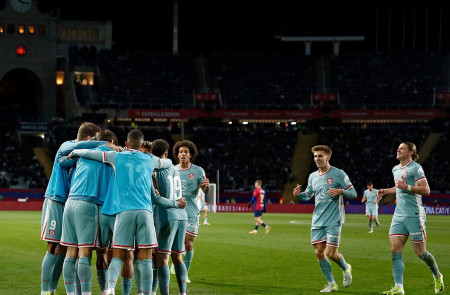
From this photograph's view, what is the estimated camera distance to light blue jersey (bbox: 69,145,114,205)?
35.7 feet

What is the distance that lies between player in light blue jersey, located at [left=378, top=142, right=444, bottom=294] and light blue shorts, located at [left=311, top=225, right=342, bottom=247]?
97 centimetres

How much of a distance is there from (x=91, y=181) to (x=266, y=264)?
28.4 feet

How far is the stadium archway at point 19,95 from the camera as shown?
7488 centimetres

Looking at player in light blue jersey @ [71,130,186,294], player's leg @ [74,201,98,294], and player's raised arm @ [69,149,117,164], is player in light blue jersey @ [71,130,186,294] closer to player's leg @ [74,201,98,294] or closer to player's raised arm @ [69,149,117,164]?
player's raised arm @ [69,149,117,164]

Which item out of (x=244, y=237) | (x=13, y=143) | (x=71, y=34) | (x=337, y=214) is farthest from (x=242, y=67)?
(x=337, y=214)

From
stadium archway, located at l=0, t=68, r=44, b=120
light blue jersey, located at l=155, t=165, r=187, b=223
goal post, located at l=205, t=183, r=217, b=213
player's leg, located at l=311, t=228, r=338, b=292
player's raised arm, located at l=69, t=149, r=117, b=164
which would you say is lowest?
goal post, located at l=205, t=183, r=217, b=213

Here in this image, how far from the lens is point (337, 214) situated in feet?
47.0

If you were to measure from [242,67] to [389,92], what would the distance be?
576 inches

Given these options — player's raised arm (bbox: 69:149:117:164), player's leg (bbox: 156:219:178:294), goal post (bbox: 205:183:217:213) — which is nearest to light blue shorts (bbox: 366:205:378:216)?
goal post (bbox: 205:183:217:213)

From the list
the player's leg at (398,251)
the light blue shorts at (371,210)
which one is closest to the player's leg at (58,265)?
the player's leg at (398,251)

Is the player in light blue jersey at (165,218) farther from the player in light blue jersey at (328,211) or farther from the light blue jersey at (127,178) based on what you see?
the player in light blue jersey at (328,211)

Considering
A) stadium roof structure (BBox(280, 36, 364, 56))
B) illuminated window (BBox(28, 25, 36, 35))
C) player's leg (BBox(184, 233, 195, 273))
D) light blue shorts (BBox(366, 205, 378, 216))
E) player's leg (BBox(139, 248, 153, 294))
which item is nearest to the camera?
player's leg (BBox(139, 248, 153, 294))

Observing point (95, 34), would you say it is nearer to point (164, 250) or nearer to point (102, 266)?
point (102, 266)

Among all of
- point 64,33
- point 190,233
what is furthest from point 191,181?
point 64,33
